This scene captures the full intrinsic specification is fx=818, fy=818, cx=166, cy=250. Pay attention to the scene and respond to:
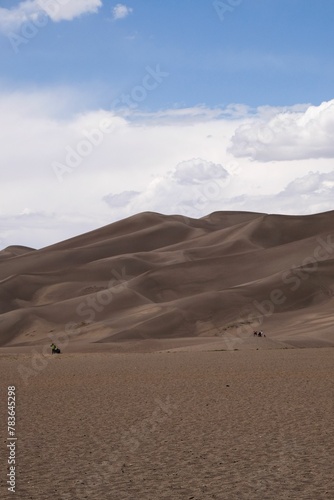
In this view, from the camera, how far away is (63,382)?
2523 centimetres

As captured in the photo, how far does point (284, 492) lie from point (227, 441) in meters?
3.77

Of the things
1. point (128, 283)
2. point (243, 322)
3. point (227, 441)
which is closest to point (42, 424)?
point (227, 441)

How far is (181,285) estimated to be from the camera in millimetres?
80562

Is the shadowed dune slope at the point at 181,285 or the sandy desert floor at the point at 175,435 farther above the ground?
the shadowed dune slope at the point at 181,285

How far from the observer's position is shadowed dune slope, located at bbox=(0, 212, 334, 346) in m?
59.8

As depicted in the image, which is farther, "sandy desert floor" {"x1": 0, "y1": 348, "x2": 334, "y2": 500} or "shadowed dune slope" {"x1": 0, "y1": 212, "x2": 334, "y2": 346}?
"shadowed dune slope" {"x1": 0, "y1": 212, "x2": 334, "y2": 346}

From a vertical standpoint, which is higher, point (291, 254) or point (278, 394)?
point (291, 254)

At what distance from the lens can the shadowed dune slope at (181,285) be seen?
5975cm

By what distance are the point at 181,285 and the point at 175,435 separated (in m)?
66.1

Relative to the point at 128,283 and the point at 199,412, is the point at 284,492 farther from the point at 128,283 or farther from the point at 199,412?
the point at 128,283

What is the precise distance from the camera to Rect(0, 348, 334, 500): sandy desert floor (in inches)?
412

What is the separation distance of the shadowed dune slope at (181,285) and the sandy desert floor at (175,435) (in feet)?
69.0

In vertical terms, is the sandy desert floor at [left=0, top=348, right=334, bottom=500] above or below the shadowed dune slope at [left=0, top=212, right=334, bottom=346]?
below

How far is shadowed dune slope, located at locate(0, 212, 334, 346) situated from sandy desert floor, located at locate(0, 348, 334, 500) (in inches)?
829
